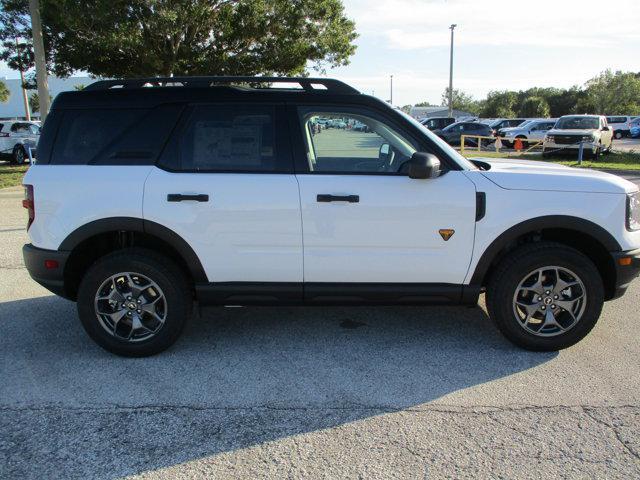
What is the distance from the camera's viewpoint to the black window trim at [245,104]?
12.5ft

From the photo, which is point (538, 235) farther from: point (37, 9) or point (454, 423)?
point (37, 9)

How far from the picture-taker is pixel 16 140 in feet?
65.0

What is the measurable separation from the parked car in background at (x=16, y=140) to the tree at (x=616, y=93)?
67071 millimetres

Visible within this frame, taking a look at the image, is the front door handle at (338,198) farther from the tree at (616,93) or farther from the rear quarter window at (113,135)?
the tree at (616,93)

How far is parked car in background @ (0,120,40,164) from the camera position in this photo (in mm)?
19750

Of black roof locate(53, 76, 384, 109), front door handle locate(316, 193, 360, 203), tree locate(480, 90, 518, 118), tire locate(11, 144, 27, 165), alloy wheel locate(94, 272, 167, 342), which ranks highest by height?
tree locate(480, 90, 518, 118)

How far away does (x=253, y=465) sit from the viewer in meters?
2.72

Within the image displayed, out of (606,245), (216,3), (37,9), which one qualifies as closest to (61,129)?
(606,245)

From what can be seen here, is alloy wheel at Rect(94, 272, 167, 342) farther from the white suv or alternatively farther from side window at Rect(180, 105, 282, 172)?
side window at Rect(180, 105, 282, 172)

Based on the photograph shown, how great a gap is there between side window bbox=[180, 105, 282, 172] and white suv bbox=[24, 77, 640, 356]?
10mm

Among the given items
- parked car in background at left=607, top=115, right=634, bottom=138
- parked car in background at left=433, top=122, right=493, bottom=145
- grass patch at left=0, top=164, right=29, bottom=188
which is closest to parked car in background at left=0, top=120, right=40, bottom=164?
grass patch at left=0, top=164, right=29, bottom=188

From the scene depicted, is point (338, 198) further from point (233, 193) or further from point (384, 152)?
point (233, 193)

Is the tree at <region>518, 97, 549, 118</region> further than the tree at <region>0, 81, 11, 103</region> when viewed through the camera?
Yes

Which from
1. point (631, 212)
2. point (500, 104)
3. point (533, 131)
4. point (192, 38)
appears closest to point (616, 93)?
point (500, 104)
